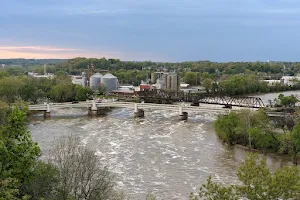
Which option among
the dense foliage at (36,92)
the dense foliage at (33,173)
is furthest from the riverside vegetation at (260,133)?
the dense foliage at (36,92)

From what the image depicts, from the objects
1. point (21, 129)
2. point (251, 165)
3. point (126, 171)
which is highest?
point (21, 129)

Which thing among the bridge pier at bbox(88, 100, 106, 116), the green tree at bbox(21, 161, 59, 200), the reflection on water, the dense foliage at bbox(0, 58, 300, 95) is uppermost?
the dense foliage at bbox(0, 58, 300, 95)

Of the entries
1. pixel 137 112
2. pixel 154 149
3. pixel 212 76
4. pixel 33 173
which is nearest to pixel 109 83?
pixel 137 112

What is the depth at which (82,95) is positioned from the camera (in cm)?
5550

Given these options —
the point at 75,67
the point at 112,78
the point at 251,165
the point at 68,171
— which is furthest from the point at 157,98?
the point at 75,67

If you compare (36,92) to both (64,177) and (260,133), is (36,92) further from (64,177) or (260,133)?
(64,177)

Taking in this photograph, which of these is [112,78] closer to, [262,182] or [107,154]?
[107,154]

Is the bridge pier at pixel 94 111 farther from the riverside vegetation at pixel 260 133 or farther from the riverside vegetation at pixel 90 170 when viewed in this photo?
the riverside vegetation at pixel 260 133

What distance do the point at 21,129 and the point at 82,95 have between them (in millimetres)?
48239

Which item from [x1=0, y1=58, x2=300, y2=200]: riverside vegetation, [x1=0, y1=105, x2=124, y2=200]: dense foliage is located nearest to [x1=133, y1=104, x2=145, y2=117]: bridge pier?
[x1=0, y1=58, x2=300, y2=200]: riverside vegetation

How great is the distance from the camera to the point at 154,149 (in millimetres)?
27531

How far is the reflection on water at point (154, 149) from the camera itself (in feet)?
66.0

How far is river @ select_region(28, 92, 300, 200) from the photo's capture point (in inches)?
788

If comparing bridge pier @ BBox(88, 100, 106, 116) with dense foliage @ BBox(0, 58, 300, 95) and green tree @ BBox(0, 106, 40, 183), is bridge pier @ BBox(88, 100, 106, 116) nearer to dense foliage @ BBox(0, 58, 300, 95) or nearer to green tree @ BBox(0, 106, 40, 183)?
dense foliage @ BBox(0, 58, 300, 95)
